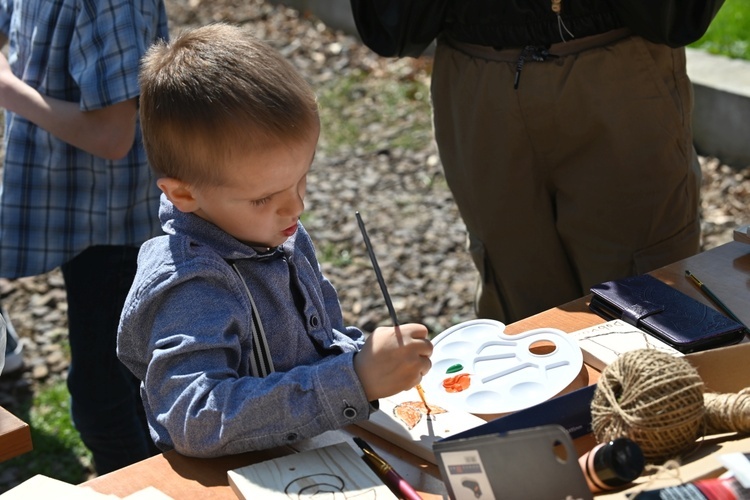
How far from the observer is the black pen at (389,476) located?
1368 mm

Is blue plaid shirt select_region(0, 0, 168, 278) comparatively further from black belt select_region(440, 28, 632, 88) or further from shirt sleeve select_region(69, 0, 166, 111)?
black belt select_region(440, 28, 632, 88)

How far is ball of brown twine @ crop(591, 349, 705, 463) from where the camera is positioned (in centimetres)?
127

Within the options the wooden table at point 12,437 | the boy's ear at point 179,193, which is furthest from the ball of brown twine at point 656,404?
the wooden table at point 12,437

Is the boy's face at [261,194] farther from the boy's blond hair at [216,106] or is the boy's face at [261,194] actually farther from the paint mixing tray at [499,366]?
the paint mixing tray at [499,366]

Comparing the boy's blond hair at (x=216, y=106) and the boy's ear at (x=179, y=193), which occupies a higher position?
the boy's blond hair at (x=216, y=106)

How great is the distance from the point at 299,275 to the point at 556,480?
0.63m

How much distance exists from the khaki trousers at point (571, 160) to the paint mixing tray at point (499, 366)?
753 mm

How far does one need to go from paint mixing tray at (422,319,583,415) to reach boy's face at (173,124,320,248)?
0.36m

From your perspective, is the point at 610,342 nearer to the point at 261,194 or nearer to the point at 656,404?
the point at 656,404

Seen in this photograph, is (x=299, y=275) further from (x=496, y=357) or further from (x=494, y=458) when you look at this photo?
(x=494, y=458)

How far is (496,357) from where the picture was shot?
5.57 ft

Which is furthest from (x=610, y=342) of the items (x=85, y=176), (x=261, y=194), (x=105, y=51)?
(x=85, y=176)

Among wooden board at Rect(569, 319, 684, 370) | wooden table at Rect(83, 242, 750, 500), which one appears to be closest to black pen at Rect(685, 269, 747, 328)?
wooden board at Rect(569, 319, 684, 370)

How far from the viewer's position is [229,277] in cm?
154
